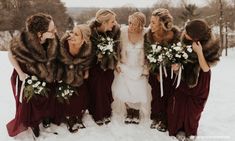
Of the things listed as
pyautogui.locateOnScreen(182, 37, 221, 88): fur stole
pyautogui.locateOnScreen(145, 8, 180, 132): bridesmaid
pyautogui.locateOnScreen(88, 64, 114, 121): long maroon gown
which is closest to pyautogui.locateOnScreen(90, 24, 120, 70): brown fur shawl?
pyautogui.locateOnScreen(88, 64, 114, 121): long maroon gown

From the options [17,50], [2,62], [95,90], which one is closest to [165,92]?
[95,90]

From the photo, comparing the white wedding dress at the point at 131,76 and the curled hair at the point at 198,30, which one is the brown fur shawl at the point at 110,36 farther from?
the curled hair at the point at 198,30

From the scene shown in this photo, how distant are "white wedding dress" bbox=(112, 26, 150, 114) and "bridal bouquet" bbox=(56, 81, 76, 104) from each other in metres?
0.71

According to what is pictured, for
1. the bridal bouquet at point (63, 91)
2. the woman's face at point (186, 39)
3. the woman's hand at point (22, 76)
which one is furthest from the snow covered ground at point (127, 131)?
the woman's face at point (186, 39)

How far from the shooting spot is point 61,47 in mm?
4477

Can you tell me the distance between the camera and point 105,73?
4.86m

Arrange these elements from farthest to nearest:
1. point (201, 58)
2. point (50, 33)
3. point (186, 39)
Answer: point (186, 39) → point (50, 33) → point (201, 58)

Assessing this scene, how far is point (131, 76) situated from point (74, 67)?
0.85m

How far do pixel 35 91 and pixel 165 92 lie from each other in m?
1.73

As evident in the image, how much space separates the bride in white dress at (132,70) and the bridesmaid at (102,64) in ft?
0.41

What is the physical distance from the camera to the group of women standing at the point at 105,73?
430 centimetres

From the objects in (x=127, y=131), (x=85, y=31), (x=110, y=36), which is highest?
(x=85, y=31)

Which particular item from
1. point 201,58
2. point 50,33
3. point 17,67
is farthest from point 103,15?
point 201,58

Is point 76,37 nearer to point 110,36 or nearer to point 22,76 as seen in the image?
point 110,36
